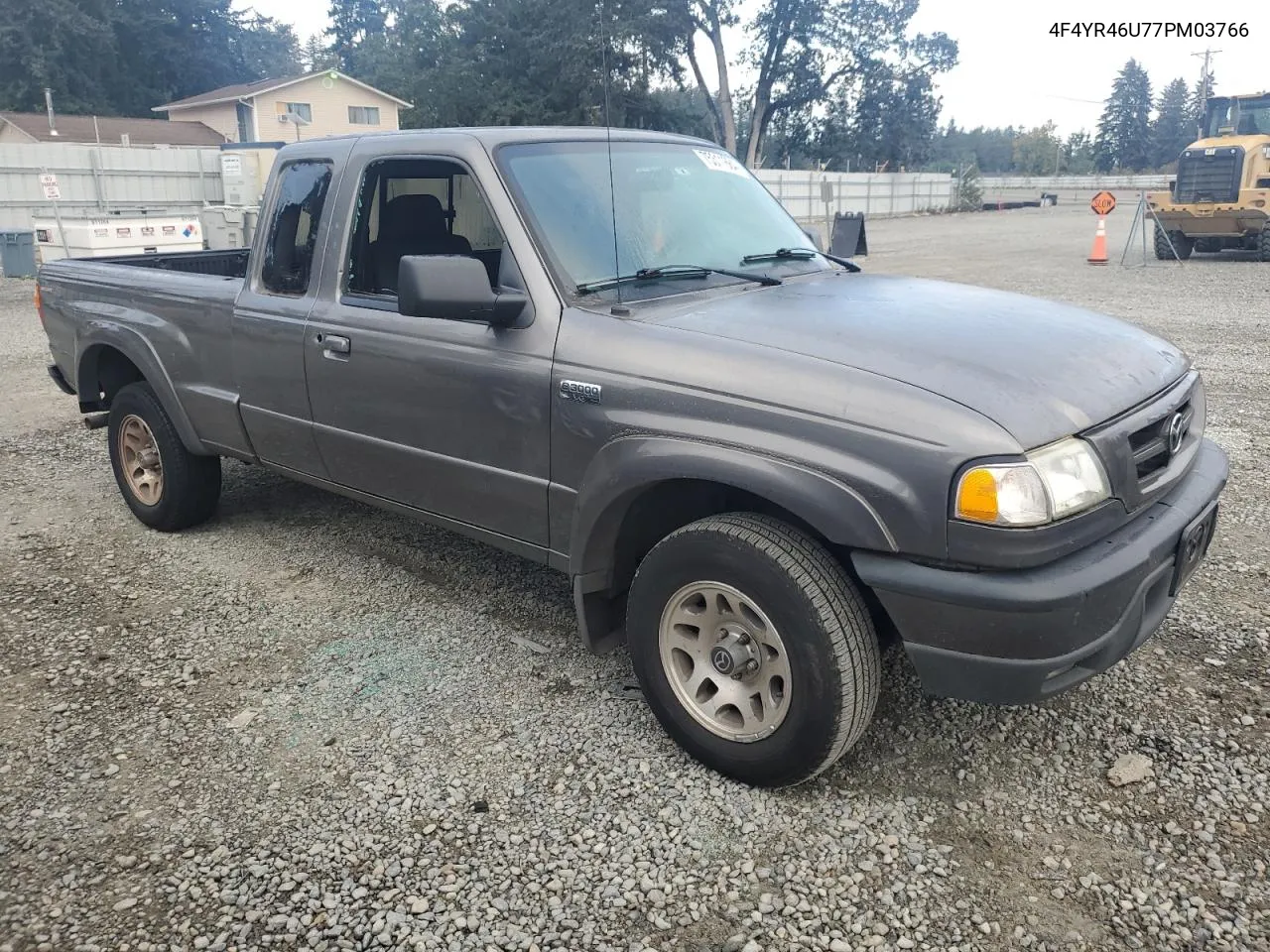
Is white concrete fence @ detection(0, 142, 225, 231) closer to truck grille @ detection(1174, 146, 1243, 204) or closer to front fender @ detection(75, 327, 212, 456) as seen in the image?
front fender @ detection(75, 327, 212, 456)

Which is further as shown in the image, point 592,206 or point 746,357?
point 592,206

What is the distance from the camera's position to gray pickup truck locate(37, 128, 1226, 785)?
8.17 ft

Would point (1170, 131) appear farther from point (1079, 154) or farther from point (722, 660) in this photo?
point (722, 660)

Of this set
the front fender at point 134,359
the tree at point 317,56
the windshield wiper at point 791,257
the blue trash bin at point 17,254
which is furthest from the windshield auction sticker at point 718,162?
the tree at point 317,56

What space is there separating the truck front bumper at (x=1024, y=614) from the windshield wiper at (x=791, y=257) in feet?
5.18

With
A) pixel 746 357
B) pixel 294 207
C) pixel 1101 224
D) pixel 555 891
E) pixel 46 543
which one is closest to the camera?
pixel 555 891

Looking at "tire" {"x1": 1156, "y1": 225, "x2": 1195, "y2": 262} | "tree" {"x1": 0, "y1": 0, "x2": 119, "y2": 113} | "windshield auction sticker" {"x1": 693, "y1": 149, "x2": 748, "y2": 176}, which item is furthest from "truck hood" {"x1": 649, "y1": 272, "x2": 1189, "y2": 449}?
"tree" {"x1": 0, "y1": 0, "x2": 119, "y2": 113}

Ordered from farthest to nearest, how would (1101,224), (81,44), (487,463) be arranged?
(81,44) < (1101,224) < (487,463)

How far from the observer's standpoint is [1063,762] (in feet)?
10.1

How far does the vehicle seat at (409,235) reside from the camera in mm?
3973

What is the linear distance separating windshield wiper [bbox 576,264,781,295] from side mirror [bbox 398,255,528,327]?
0.32 metres

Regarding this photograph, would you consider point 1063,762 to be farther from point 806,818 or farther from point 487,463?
point 487,463

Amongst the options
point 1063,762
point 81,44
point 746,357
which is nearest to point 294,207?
point 746,357

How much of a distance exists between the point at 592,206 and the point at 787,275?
2.63 feet
